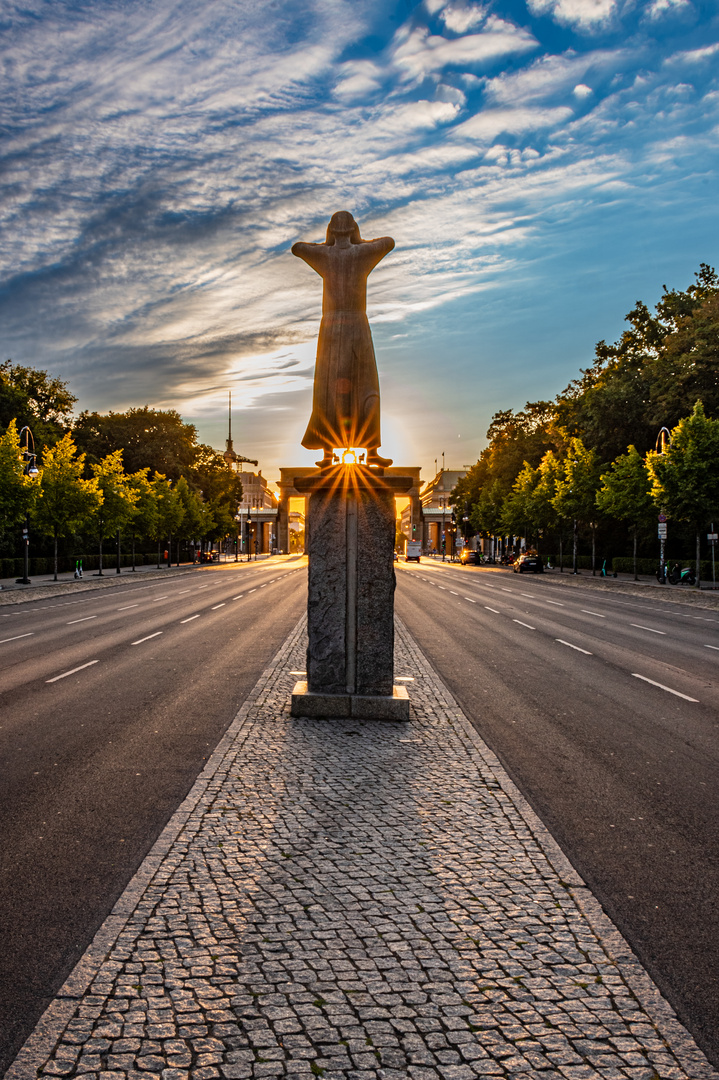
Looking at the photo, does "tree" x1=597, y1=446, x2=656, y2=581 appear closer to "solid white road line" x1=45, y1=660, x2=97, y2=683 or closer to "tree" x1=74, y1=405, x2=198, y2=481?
"solid white road line" x1=45, y1=660, x2=97, y2=683

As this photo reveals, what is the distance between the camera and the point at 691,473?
3775cm

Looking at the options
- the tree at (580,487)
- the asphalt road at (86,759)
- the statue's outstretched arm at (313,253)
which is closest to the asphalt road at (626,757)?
the asphalt road at (86,759)

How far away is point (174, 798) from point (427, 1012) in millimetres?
3688

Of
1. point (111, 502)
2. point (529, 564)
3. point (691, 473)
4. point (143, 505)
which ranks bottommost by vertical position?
point (529, 564)

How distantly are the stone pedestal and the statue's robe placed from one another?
59 cm

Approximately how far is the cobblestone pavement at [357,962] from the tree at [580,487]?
49.9m

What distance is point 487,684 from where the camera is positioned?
42.4 ft

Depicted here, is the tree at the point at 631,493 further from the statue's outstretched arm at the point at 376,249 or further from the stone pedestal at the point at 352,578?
the stone pedestal at the point at 352,578

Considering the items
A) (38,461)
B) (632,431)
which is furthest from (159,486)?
(632,431)

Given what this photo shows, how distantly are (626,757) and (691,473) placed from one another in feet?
106

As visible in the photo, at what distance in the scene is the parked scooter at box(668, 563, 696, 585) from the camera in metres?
44.2

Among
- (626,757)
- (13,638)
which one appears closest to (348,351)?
(626,757)

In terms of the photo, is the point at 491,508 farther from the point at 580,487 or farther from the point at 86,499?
the point at 86,499

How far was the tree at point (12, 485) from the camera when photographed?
1357 inches
